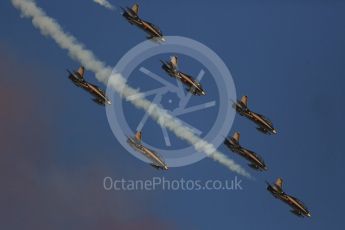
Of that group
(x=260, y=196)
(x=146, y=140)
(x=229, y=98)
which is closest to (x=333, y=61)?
(x=229, y=98)

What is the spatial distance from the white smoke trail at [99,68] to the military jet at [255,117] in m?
0.60

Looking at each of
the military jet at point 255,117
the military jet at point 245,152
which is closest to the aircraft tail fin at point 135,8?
the military jet at point 255,117

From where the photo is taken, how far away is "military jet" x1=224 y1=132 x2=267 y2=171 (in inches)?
356

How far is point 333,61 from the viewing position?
30.2 feet

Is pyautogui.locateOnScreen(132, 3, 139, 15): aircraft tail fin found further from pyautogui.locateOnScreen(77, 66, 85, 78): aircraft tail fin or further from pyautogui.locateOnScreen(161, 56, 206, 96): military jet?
pyautogui.locateOnScreen(77, 66, 85, 78): aircraft tail fin

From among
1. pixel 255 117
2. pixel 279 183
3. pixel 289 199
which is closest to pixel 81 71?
pixel 255 117

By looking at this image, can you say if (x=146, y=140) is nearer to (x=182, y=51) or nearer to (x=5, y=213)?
(x=182, y=51)

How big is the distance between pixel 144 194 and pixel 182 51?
1.95 metres

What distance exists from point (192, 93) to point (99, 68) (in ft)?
4.17

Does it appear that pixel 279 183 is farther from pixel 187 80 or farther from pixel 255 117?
pixel 187 80

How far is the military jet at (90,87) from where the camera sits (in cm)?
915

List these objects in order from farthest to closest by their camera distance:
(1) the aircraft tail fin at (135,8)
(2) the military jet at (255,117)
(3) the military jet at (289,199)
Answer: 1. (1) the aircraft tail fin at (135,8)
2. (2) the military jet at (255,117)
3. (3) the military jet at (289,199)

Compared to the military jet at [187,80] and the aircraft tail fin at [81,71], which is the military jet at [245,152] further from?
the aircraft tail fin at [81,71]

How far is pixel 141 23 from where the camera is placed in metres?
9.23
